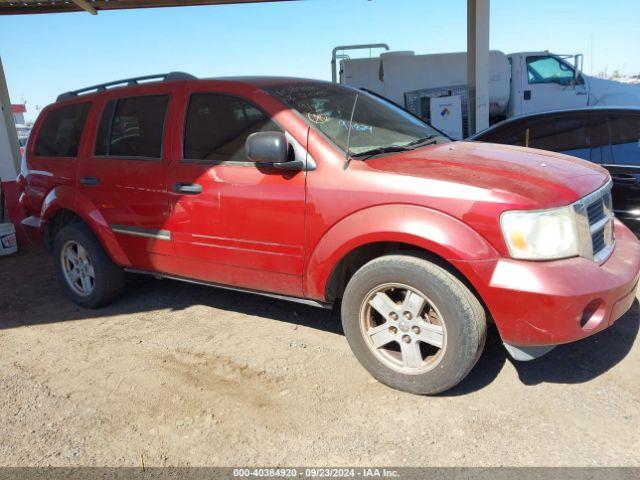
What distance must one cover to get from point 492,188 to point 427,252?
51 centimetres

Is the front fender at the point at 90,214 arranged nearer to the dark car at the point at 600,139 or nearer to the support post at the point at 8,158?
the support post at the point at 8,158

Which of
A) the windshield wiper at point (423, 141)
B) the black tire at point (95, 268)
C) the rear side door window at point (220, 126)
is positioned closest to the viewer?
the rear side door window at point (220, 126)

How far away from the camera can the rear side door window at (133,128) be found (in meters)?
4.05

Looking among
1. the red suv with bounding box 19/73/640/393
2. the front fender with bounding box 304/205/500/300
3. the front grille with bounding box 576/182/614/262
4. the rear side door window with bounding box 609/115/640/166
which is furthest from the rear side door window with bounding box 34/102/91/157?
the rear side door window with bounding box 609/115/640/166

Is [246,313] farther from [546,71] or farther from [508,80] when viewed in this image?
[546,71]

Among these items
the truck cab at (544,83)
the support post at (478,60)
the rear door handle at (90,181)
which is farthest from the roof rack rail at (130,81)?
the truck cab at (544,83)

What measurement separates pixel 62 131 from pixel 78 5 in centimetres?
Result: 499

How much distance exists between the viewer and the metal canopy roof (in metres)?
8.79

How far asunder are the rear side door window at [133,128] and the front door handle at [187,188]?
0.34 m

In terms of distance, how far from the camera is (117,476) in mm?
2576

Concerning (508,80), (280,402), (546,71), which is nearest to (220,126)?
(280,402)

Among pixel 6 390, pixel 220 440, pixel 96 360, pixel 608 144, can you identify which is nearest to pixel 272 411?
pixel 220 440

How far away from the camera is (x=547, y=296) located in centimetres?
258

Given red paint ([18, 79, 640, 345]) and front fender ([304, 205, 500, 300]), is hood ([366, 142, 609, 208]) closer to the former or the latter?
red paint ([18, 79, 640, 345])
